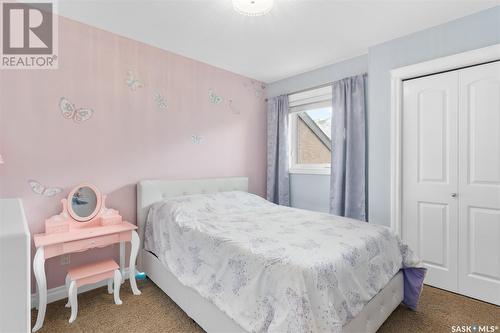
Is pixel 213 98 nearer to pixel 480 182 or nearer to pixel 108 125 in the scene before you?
pixel 108 125

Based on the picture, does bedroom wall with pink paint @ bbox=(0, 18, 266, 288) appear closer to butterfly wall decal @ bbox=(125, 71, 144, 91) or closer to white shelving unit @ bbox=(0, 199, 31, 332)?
butterfly wall decal @ bbox=(125, 71, 144, 91)

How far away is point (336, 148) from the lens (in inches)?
127

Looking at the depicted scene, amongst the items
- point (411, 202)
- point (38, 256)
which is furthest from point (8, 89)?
point (411, 202)

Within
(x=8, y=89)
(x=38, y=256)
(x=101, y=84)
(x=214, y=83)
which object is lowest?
(x=38, y=256)

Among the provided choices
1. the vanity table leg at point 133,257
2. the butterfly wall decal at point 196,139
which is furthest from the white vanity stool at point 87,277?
the butterfly wall decal at point 196,139

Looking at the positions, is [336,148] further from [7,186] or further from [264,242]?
[7,186]

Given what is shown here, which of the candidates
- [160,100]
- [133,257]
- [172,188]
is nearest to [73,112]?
[160,100]

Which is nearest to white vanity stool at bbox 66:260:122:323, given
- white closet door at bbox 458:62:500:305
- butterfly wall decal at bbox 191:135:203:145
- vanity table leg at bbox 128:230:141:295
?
vanity table leg at bbox 128:230:141:295

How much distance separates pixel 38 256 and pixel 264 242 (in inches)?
64.3

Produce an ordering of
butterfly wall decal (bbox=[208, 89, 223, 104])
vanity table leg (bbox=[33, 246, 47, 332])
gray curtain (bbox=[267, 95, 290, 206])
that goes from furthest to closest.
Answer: gray curtain (bbox=[267, 95, 290, 206]), butterfly wall decal (bbox=[208, 89, 223, 104]), vanity table leg (bbox=[33, 246, 47, 332])

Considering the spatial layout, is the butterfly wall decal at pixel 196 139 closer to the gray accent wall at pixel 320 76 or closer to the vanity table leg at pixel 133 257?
the vanity table leg at pixel 133 257

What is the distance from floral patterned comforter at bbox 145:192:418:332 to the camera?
4.25 ft

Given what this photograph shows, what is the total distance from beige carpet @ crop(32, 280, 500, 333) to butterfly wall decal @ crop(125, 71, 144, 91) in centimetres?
204

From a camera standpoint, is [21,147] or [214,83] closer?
[21,147]
